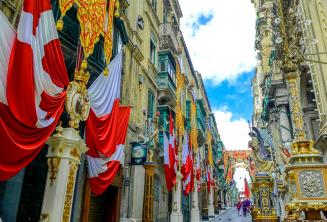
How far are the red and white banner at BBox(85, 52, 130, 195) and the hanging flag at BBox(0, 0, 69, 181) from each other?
1804 millimetres

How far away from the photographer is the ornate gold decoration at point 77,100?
276 inches

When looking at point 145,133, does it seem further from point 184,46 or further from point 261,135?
point 184,46

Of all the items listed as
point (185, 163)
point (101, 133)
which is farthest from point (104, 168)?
point (185, 163)

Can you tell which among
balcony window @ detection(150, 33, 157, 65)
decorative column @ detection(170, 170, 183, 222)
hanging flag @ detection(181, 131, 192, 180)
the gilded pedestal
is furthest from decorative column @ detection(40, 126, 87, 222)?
balcony window @ detection(150, 33, 157, 65)

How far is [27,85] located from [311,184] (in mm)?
6445

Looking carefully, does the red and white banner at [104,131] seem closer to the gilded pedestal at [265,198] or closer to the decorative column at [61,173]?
the decorative column at [61,173]

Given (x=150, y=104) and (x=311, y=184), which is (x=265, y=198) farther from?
(x=311, y=184)

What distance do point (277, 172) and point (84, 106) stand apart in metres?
19.4

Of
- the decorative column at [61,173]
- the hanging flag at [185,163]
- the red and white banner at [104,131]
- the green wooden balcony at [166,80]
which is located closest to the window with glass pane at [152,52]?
the green wooden balcony at [166,80]

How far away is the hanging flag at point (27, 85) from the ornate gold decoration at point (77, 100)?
0.49m

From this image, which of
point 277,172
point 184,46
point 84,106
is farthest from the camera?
point 184,46

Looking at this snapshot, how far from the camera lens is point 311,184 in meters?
5.83

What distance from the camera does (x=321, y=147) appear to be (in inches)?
449

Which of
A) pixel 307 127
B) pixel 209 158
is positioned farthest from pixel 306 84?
pixel 209 158
